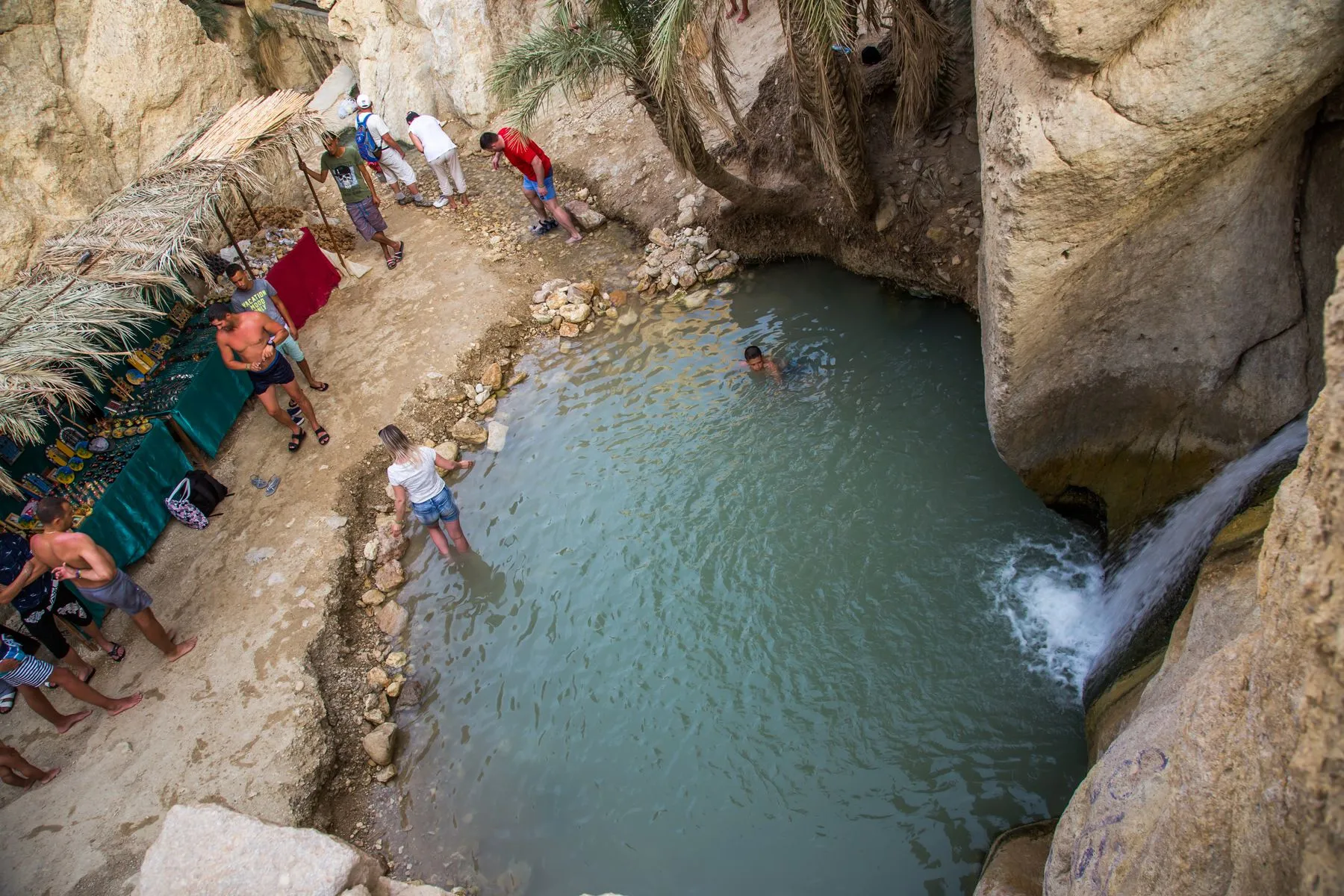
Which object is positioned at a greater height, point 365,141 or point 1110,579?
point 365,141

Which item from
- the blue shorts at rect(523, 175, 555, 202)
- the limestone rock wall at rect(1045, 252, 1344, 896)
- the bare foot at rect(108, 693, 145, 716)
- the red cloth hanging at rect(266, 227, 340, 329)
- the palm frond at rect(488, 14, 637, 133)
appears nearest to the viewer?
the limestone rock wall at rect(1045, 252, 1344, 896)

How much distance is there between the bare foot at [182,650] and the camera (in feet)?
26.9

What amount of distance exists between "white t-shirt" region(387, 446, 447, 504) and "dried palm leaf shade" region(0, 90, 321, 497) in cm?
372

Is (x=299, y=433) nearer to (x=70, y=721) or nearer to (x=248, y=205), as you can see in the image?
(x=70, y=721)

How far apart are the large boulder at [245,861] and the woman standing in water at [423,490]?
10.3 feet

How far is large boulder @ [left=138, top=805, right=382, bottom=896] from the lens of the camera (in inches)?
225

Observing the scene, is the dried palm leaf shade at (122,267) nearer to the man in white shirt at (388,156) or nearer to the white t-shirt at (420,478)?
the man in white shirt at (388,156)

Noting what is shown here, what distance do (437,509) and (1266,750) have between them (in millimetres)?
7139

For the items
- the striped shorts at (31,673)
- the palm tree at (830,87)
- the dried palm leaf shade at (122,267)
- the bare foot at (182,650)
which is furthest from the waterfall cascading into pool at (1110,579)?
the dried palm leaf shade at (122,267)

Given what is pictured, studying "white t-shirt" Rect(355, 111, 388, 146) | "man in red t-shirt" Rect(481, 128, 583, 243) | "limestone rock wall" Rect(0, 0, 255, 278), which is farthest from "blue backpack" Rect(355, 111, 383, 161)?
"limestone rock wall" Rect(0, 0, 255, 278)

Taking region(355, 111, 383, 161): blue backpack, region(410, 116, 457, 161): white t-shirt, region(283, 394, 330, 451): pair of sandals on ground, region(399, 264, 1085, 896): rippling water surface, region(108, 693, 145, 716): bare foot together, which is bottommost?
region(399, 264, 1085, 896): rippling water surface

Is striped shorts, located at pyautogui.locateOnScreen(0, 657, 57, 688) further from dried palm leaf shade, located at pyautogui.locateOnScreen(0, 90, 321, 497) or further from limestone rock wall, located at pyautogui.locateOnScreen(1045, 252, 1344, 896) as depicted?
limestone rock wall, located at pyautogui.locateOnScreen(1045, 252, 1344, 896)

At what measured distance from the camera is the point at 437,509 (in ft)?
27.3

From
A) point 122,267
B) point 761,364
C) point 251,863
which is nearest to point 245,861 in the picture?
point 251,863
